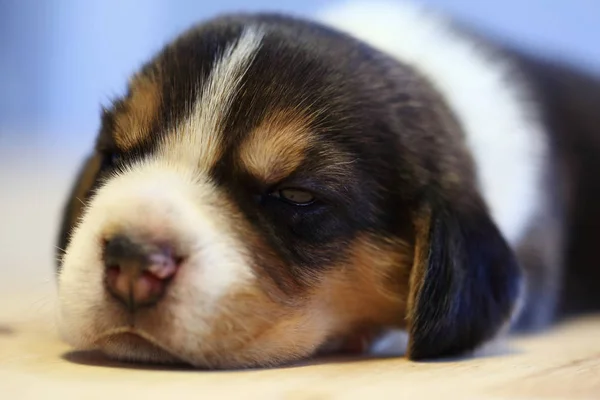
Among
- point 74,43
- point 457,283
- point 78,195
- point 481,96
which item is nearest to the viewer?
point 457,283

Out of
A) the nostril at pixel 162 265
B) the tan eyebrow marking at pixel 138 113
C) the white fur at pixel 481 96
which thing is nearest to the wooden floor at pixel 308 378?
the nostril at pixel 162 265

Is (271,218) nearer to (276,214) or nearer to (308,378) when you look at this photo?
(276,214)

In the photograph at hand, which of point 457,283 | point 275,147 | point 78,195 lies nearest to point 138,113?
point 275,147

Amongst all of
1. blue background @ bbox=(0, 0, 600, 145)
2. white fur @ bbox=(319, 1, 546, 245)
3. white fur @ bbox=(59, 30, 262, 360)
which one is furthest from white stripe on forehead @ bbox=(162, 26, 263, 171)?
blue background @ bbox=(0, 0, 600, 145)

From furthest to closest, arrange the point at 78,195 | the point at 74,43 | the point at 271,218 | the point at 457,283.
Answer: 1. the point at 74,43
2. the point at 78,195
3. the point at 457,283
4. the point at 271,218

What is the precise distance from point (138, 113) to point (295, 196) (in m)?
0.54

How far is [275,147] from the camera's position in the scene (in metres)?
2.47

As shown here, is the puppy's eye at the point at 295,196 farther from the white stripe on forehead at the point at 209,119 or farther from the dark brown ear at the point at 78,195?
the dark brown ear at the point at 78,195

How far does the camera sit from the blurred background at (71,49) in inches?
275

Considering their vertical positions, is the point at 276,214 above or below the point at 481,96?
below

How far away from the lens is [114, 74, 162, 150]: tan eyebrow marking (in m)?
2.61

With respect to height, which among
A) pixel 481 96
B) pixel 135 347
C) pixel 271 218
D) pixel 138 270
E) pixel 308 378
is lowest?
pixel 308 378

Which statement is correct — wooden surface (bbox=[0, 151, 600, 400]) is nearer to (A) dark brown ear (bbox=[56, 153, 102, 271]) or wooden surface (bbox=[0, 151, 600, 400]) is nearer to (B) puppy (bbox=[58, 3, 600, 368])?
(B) puppy (bbox=[58, 3, 600, 368])

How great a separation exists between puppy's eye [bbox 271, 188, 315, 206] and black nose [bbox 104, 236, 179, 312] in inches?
16.1
